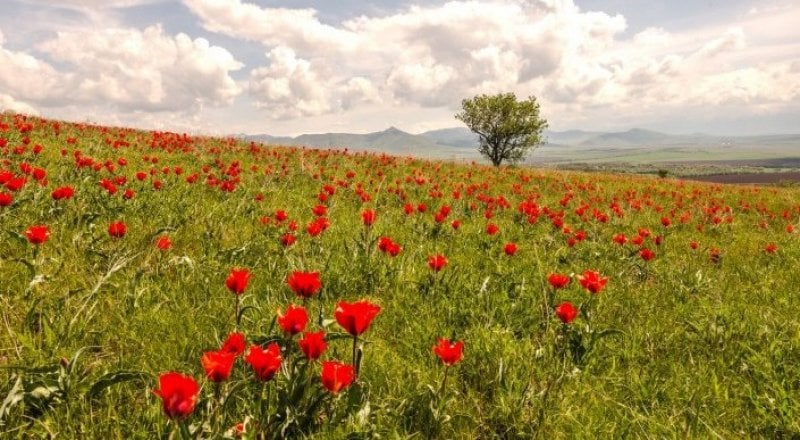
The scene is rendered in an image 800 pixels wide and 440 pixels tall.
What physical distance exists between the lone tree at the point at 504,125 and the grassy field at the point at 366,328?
155 feet

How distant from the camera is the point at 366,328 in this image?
2385 mm

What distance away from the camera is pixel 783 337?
4230mm

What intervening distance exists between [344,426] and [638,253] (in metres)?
6.01

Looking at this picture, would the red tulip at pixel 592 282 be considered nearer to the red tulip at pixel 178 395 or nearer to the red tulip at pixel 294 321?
the red tulip at pixel 294 321

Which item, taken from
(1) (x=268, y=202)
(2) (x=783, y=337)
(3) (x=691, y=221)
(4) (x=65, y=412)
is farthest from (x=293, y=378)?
(3) (x=691, y=221)

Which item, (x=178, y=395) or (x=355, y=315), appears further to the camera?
(x=355, y=315)

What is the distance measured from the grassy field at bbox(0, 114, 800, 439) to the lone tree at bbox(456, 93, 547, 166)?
155 feet

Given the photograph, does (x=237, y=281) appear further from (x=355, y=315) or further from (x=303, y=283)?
(x=355, y=315)

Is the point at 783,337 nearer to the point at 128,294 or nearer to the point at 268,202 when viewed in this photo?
the point at 128,294

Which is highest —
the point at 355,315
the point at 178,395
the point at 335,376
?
the point at 355,315

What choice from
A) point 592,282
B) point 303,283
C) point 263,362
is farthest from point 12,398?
point 592,282

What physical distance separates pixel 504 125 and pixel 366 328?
53.5m

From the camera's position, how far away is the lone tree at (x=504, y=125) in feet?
173

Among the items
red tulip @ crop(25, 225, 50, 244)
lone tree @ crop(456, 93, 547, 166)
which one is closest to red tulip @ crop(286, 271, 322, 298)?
red tulip @ crop(25, 225, 50, 244)
